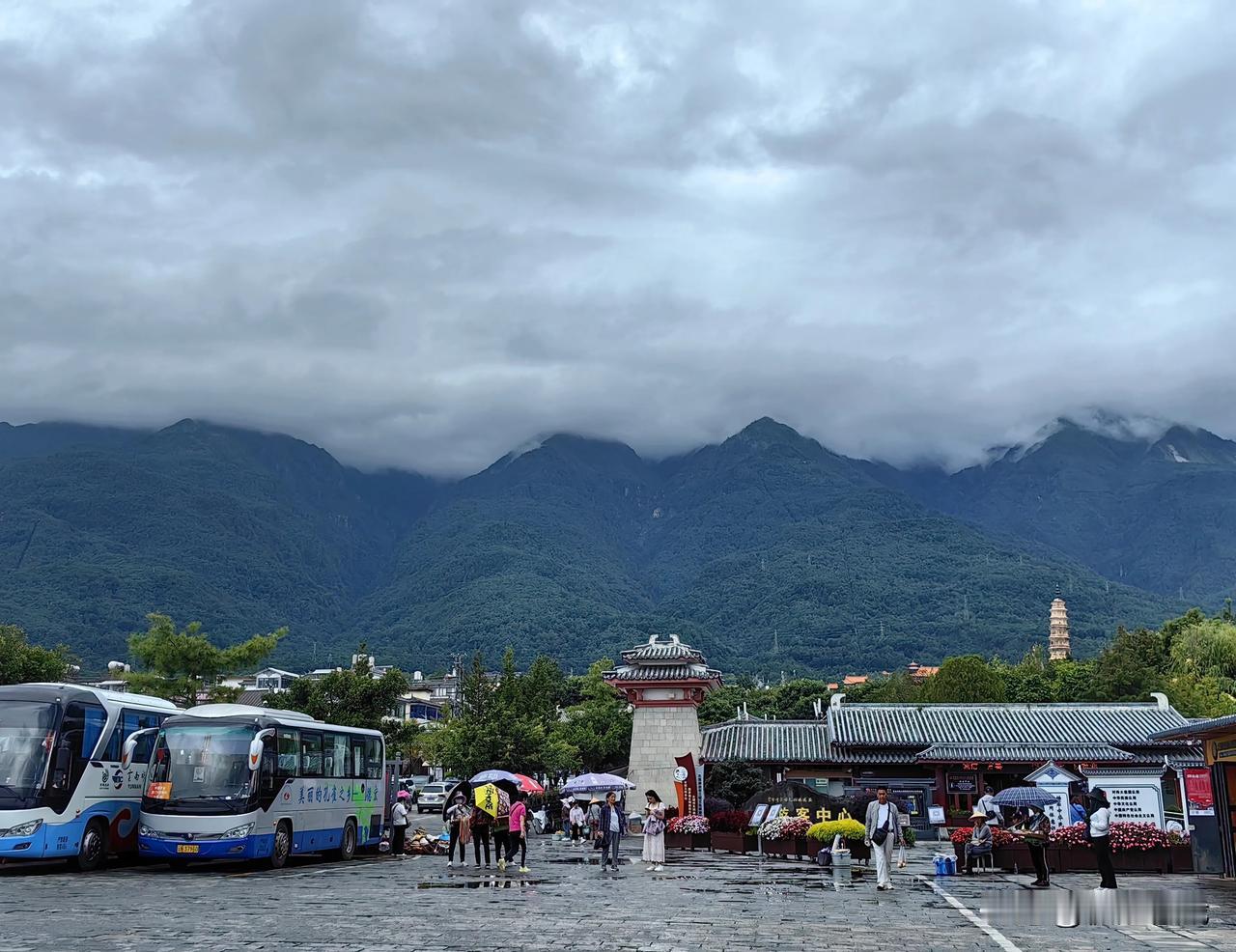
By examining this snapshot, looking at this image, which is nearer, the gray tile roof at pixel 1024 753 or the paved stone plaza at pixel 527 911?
the paved stone plaza at pixel 527 911

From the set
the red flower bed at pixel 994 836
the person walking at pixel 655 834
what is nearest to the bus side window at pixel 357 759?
the person walking at pixel 655 834

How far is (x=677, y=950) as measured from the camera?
10.1 meters

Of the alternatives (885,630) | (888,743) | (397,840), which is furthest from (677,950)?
(885,630)

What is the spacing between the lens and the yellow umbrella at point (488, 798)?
19.6 m

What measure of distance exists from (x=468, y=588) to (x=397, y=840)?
147m

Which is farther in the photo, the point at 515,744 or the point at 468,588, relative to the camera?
the point at 468,588

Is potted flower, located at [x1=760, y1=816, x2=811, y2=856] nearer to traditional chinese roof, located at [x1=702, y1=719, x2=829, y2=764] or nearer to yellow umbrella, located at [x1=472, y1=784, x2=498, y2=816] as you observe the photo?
yellow umbrella, located at [x1=472, y1=784, x2=498, y2=816]

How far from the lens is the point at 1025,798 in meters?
28.6

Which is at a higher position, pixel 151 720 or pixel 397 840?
pixel 151 720

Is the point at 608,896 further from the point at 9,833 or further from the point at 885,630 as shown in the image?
the point at 885,630

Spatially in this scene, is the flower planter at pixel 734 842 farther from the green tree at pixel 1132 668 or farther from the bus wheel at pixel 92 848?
the green tree at pixel 1132 668

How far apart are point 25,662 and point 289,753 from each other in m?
30.0

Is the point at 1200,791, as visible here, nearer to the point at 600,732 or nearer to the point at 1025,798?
the point at 1025,798

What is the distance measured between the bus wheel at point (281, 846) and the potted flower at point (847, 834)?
9.97 metres
